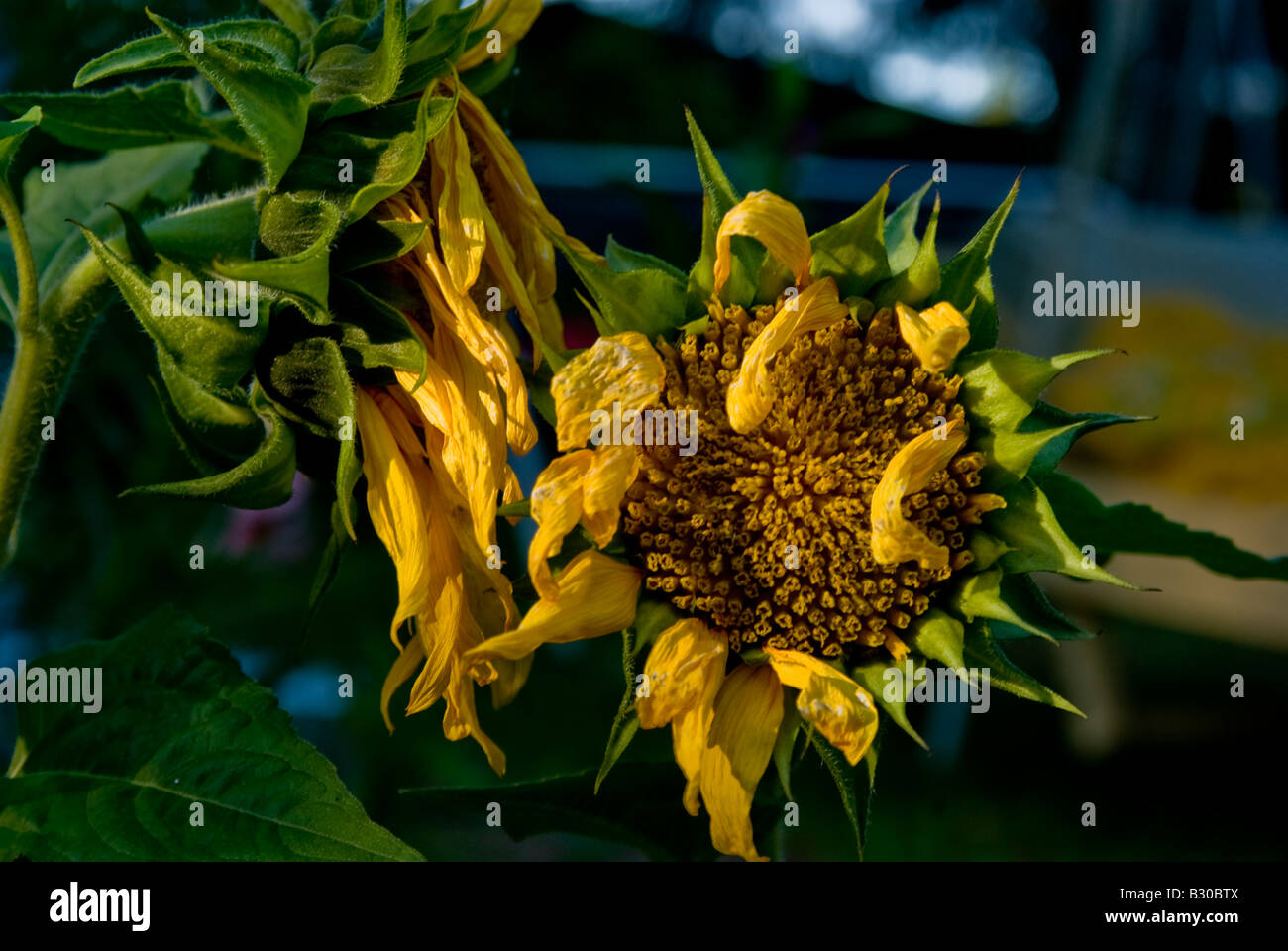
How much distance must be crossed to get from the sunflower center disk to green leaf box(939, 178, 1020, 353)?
0.03 meters

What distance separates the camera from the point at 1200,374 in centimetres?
289

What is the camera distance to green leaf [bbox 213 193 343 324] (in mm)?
602

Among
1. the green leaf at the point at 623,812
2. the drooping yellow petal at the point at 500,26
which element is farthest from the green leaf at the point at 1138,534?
the drooping yellow petal at the point at 500,26

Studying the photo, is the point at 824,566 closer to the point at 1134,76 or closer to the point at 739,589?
the point at 739,589

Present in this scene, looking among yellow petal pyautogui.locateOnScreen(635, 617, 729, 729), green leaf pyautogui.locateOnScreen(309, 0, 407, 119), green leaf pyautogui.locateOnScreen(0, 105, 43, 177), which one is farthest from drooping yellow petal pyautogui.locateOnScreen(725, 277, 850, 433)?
green leaf pyautogui.locateOnScreen(0, 105, 43, 177)

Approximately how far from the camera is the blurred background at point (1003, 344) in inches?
55.7

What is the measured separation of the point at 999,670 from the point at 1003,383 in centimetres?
14

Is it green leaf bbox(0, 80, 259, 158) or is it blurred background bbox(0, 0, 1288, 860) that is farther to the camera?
blurred background bbox(0, 0, 1288, 860)

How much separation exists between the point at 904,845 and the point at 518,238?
6.40 feet

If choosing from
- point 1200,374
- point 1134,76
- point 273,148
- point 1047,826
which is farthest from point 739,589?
point 1134,76

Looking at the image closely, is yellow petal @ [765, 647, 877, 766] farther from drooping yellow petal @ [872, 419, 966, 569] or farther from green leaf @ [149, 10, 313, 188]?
green leaf @ [149, 10, 313, 188]

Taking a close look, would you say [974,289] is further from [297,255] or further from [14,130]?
[14,130]

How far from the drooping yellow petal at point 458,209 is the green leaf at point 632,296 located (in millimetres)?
40

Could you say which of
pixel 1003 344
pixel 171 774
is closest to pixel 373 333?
pixel 171 774
